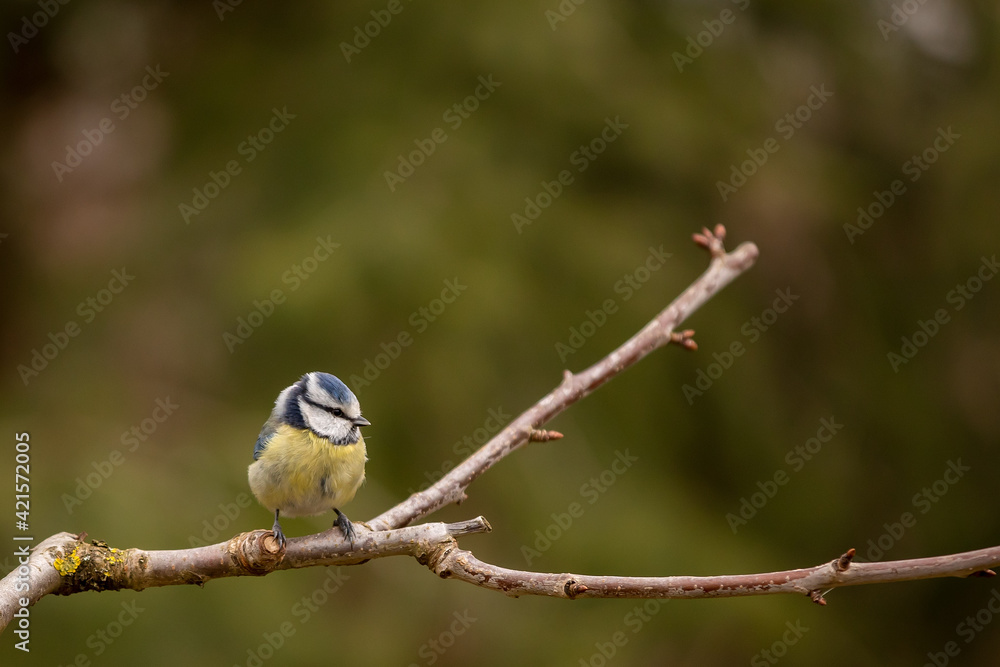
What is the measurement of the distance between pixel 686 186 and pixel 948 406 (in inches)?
59.0
